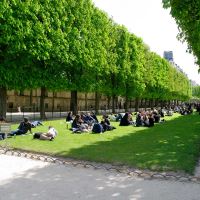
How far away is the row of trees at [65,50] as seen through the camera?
29.8 metres

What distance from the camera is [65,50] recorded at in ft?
118

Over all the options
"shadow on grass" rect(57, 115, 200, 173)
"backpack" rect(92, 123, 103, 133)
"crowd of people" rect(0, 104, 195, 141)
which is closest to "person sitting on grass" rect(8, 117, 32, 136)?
"crowd of people" rect(0, 104, 195, 141)

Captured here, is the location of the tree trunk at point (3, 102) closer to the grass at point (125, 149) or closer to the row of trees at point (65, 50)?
the row of trees at point (65, 50)

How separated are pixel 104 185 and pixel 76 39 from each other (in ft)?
93.7

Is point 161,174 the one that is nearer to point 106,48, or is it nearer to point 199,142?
point 199,142

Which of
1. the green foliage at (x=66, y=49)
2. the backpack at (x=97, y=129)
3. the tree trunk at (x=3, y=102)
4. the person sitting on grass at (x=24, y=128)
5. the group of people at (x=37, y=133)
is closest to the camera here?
the group of people at (x=37, y=133)

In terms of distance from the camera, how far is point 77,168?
46.3 ft

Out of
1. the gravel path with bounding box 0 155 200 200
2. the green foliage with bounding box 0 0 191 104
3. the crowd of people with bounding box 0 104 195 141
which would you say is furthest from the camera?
the green foliage with bounding box 0 0 191 104

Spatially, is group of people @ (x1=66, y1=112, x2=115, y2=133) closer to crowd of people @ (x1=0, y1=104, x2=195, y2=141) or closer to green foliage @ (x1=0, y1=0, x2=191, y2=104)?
crowd of people @ (x1=0, y1=104, x2=195, y2=141)

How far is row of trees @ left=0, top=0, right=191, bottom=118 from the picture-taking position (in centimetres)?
2980

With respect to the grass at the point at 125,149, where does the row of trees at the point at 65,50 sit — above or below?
above

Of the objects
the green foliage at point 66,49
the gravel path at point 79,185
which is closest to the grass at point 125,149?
the gravel path at point 79,185

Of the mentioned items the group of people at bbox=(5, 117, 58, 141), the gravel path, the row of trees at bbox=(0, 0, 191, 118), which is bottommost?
the gravel path

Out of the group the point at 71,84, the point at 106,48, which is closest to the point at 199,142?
the point at 71,84
